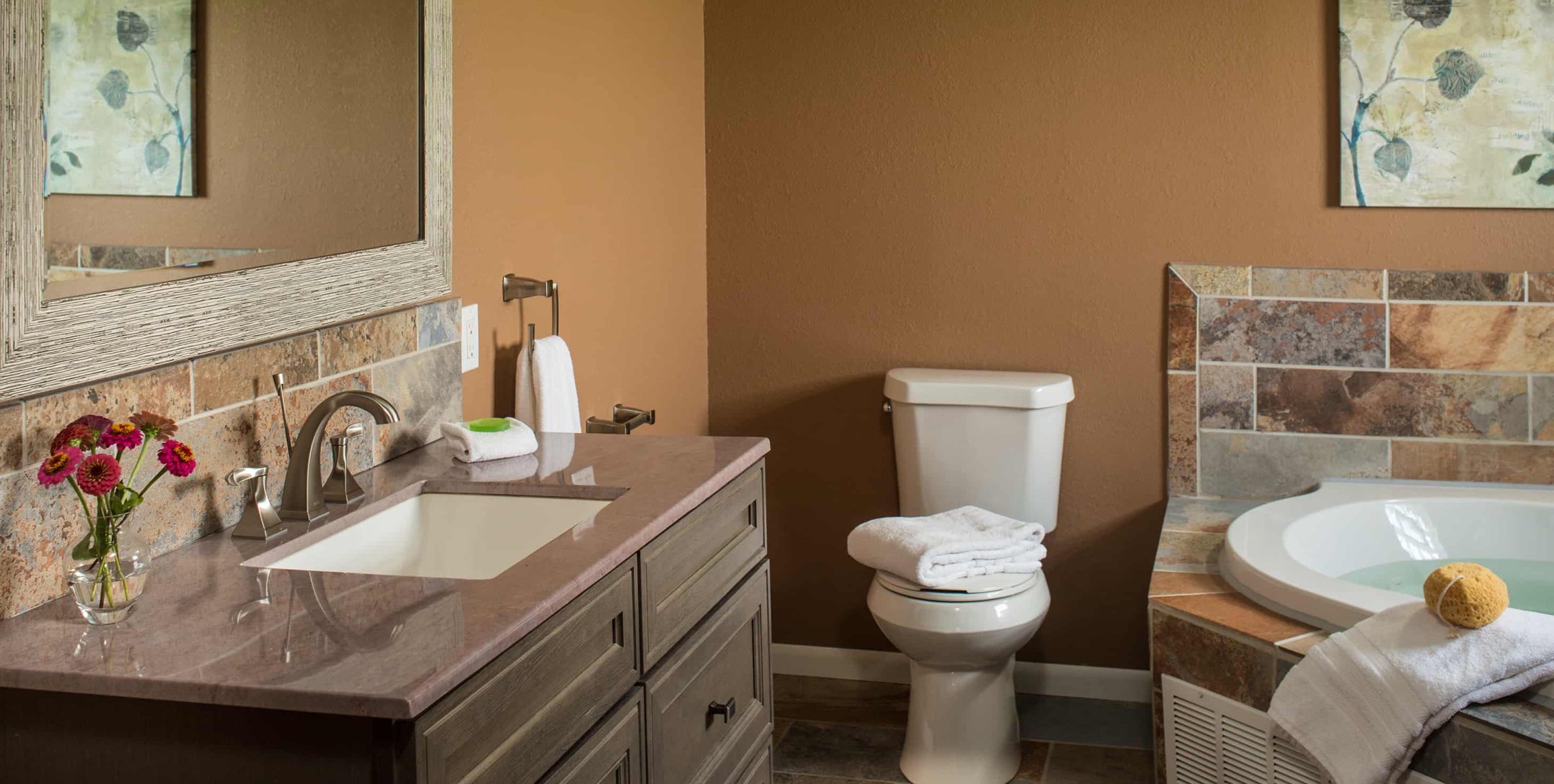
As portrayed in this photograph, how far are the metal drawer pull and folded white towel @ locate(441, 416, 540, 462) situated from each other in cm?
48

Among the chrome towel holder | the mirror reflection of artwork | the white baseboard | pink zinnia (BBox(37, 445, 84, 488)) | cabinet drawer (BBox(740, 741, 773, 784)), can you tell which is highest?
the mirror reflection of artwork

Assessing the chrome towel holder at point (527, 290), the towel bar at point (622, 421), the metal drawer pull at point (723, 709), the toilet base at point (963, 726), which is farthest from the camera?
the toilet base at point (963, 726)

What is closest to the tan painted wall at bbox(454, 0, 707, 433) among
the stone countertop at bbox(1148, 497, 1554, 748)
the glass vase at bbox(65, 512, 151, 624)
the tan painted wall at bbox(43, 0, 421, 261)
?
the tan painted wall at bbox(43, 0, 421, 261)

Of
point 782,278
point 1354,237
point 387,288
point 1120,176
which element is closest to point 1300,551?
point 1354,237

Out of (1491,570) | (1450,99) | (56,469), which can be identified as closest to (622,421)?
(56,469)

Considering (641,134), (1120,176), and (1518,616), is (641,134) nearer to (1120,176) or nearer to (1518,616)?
(1120,176)

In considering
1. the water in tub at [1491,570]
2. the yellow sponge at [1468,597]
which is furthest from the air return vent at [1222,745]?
the water in tub at [1491,570]

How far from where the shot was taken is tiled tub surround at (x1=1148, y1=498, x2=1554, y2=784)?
69.3 inches

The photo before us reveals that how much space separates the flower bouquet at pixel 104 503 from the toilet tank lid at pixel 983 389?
2.05m

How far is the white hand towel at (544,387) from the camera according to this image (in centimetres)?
231

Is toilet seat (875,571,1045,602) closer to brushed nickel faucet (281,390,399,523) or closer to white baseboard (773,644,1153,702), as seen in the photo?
white baseboard (773,644,1153,702)

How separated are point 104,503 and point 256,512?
275mm

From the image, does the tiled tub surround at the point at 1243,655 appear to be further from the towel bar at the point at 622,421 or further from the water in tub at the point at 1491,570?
the towel bar at the point at 622,421

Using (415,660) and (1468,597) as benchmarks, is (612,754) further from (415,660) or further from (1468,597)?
(1468,597)
